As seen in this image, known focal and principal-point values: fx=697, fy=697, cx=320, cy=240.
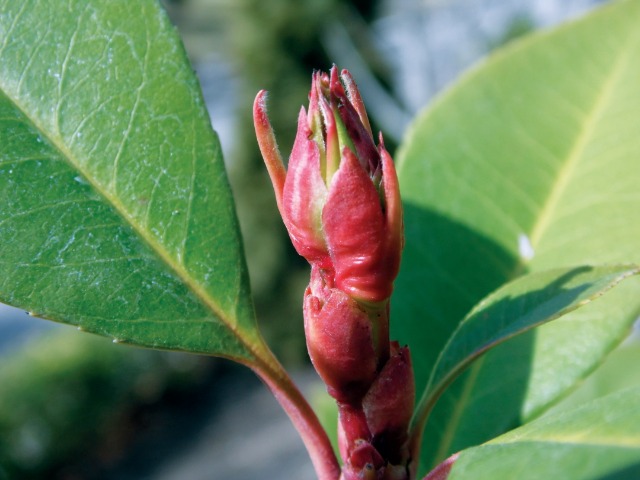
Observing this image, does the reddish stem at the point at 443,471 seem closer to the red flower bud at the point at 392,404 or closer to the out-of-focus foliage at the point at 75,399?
the red flower bud at the point at 392,404

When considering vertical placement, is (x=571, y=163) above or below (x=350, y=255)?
below

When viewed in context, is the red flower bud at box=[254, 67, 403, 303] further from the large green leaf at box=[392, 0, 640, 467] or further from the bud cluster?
the large green leaf at box=[392, 0, 640, 467]

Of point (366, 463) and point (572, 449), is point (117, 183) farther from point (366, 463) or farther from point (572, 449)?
point (572, 449)

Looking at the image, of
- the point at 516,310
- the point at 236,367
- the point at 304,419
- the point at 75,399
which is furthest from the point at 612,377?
the point at 236,367

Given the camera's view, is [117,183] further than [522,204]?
No

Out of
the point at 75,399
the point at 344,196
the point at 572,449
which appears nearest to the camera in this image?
the point at 572,449

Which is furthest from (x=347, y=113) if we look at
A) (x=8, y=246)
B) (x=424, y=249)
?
(x=424, y=249)
